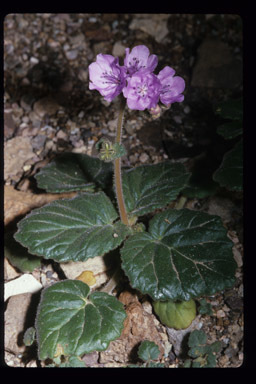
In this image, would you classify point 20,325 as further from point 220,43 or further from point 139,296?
point 220,43

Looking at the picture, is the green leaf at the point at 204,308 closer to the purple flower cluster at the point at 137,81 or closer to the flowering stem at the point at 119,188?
the flowering stem at the point at 119,188

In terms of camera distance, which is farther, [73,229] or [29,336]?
[73,229]

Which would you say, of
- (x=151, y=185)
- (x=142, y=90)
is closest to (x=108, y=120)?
(x=151, y=185)

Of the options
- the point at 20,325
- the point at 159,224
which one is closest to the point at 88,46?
the point at 159,224

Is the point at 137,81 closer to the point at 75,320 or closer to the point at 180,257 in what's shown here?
the point at 180,257

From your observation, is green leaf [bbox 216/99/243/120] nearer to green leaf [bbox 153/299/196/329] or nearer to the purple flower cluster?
the purple flower cluster

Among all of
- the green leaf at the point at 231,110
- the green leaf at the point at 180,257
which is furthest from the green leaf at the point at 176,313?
the green leaf at the point at 231,110
